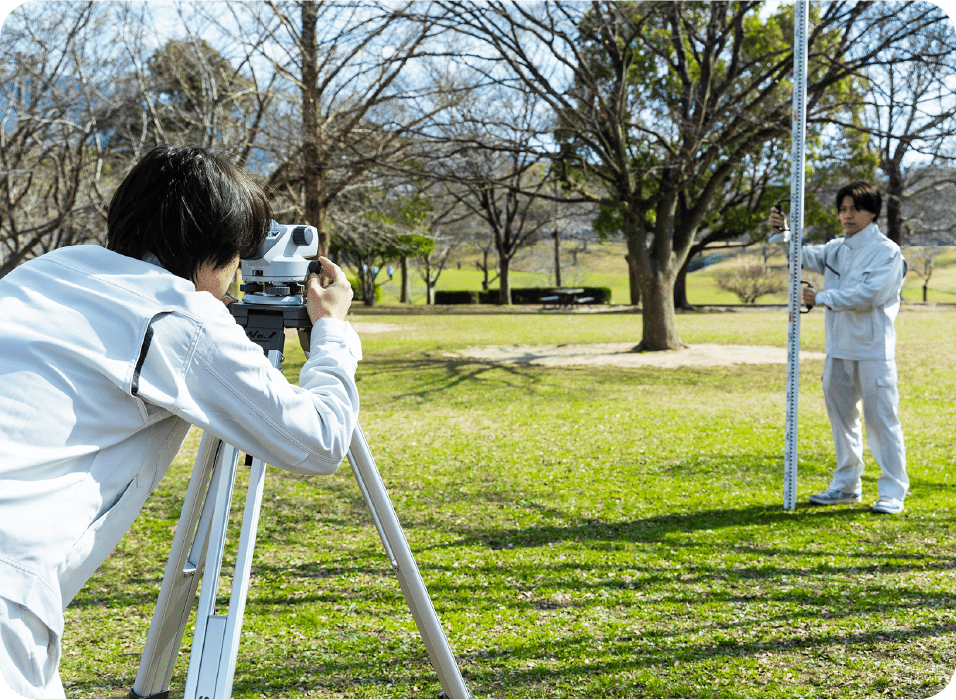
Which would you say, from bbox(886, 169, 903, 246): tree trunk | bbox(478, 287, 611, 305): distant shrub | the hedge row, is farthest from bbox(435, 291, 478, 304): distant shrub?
bbox(886, 169, 903, 246): tree trunk

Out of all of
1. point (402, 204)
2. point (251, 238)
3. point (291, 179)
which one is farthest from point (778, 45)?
point (251, 238)

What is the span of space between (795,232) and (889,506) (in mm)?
1960

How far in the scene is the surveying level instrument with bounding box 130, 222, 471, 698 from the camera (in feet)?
5.21

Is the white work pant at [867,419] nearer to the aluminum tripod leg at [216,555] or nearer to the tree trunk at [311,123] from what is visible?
the aluminum tripod leg at [216,555]

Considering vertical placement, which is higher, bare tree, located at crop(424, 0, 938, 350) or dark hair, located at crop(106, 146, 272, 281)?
bare tree, located at crop(424, 0, 938, 350)

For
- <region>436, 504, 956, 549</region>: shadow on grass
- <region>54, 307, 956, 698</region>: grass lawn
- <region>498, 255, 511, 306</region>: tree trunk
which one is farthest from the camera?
<region>498, 255, 511, 306</region>: tree trunk

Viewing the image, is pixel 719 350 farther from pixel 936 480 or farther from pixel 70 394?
pixel 70 394

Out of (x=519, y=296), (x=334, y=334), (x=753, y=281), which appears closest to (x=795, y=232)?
(x=334, y=334)

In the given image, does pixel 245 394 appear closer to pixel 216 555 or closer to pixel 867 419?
pixel 216 555

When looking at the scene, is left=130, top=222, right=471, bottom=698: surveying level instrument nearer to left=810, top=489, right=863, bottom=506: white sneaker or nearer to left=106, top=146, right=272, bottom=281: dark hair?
left=106, top=146, right=272, bottom=281: dark hair

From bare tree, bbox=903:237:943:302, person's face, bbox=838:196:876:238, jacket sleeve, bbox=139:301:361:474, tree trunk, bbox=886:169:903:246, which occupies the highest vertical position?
tree trunk, bbox=886:169:903:246

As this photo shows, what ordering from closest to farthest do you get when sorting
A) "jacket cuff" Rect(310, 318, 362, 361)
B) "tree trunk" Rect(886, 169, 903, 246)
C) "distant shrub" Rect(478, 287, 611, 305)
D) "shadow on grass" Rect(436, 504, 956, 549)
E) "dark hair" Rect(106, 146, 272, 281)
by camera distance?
"dark hair" Rect(106, 146, 272, 281), "jacket cuff" Rect(310, 318, 362, 361), "shadow on grass" Rect(436, 504, 956, 549), "tree trunk" Rect(886, 169, 903, 246), "distant shrub" Rect(478, 287, 611, 305)

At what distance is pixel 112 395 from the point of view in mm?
1339

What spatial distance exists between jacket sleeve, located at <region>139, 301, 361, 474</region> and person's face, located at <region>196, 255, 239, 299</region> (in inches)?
7.9
